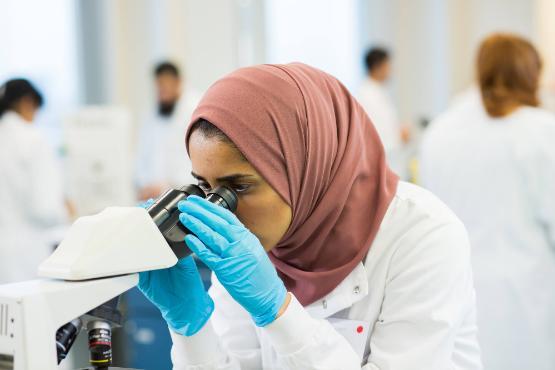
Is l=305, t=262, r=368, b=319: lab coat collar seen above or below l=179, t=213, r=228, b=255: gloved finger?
below

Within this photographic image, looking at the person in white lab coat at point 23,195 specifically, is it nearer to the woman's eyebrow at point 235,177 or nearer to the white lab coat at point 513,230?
the white lab coat at point 513,230

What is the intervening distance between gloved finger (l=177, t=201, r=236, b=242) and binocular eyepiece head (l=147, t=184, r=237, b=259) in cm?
2

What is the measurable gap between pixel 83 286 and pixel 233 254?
0.24m

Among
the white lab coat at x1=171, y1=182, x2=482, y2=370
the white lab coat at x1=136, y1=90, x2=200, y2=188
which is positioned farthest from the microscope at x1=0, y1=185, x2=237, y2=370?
the white lab coat at x1=136, y1=90, x2=200, y2=188

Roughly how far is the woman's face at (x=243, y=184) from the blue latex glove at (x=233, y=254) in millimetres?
65

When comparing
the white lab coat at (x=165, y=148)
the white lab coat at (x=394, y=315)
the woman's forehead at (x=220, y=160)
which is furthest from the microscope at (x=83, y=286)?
the white lab coat at (x=165, y=148)

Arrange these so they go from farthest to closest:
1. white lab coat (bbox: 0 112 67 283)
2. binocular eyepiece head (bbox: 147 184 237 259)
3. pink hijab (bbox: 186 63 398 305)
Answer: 1. white lab coat (bbox: 0 112 67 283)
2. pink hijab (bbox: 186 63 398 305)
3. binocular eyepiece head (bbox: 147 184 237 259)

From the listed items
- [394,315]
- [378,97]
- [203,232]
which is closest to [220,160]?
[203,232]

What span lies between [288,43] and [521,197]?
13.8 feet

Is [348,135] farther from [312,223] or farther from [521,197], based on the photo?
[521,197]

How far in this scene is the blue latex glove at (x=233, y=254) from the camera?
103 centimetres

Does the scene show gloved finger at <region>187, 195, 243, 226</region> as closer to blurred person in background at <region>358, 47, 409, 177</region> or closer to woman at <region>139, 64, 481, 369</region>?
woman at <region>139, 64, 481, 369</region>

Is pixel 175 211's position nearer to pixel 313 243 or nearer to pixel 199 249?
pixel 199 249

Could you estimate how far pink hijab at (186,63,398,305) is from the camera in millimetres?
1118
